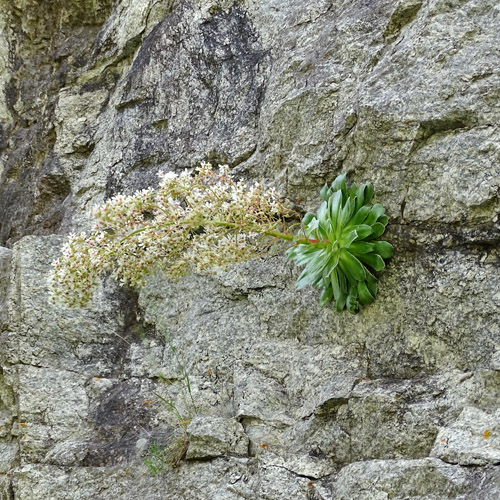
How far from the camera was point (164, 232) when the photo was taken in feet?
12.4

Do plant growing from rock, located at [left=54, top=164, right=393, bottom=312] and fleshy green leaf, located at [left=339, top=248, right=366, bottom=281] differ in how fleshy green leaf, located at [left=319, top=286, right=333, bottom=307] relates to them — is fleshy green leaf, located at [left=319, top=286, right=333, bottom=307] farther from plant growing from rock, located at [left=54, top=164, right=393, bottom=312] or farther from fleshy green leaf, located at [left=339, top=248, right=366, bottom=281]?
fleshy green leaf, located at [left=339, top=248, right=366, bottom=281]

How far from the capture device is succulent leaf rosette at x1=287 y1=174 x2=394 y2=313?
3.67 m

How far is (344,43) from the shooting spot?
470 centimetres

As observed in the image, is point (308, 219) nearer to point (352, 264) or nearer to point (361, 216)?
point (361, 216)

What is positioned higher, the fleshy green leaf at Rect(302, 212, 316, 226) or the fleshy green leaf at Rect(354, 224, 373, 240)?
the fleshy green leaf at Rect(302, 212, 316, 226)

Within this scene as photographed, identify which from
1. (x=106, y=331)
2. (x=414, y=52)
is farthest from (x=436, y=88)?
(x=106, y=331)

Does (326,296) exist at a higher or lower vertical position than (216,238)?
lower

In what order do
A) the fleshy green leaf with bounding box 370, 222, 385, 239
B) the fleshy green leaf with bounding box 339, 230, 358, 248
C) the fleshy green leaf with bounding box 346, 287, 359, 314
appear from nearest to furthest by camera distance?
1. the fleshy green leaf with bounding box 339, 230, 358, 248
2. the fleshy green leaf with bounding box 370, 222, 385, 239
3. the fleshy green leaf with bounding box 346, 287, 359, 314

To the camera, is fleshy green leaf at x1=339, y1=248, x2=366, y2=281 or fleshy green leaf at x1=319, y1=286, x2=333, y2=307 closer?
fleshy green leaf at x1=339, y1=248, x2=366, y2=281

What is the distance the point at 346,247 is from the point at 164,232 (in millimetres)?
1016

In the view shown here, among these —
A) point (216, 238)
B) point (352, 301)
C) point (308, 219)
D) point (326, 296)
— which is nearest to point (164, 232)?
point (216, 238)

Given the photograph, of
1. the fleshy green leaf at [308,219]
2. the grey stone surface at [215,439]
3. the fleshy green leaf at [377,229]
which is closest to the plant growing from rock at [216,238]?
the fleshy green leaf at [377,229]

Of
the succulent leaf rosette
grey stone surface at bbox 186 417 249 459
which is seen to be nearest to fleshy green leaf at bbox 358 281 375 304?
the succulent leaf rosette

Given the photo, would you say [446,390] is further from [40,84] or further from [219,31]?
[40,84]
